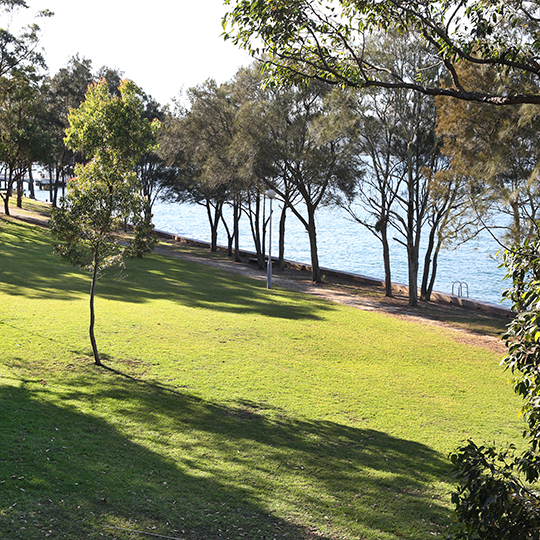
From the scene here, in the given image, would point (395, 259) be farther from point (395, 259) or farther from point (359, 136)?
point (359, 136)

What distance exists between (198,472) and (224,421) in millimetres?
2161

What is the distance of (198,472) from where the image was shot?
24.0 feet

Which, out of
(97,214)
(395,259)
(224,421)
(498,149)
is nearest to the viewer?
(224,421)

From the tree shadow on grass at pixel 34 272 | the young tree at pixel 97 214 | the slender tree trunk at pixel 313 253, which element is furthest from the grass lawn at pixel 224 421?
the slender tree trunk at pixel 313 253

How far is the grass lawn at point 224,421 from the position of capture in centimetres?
622

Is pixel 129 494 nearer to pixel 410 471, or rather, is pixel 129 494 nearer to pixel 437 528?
pixel 437 528

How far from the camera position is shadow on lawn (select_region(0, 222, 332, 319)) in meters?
19.7

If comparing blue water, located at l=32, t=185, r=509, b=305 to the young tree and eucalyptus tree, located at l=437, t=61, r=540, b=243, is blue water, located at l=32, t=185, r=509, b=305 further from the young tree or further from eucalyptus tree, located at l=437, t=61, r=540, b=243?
the young tree

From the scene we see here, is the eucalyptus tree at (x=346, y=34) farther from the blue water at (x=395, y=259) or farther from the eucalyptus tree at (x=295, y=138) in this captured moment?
the blue water at (x=395, y=259)

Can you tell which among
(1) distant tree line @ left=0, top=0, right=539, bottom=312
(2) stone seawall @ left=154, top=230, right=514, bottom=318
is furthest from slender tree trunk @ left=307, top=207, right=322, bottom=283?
(2) stone seawall @ left=154, top=230, right=514, bottom=318

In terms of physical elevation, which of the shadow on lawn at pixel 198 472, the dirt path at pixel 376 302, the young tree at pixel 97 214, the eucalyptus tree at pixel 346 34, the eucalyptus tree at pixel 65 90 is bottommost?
the shadow on lawn at pixel 198 472

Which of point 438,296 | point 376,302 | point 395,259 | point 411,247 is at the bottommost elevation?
point 376,302

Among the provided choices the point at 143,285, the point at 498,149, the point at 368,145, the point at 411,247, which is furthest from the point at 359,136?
the point at 143,285

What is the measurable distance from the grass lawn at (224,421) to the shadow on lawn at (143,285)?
14.9 inches
